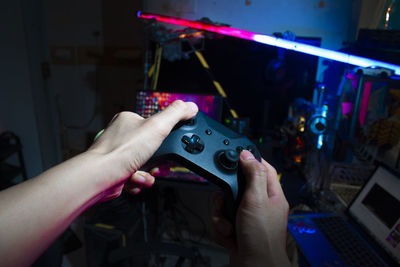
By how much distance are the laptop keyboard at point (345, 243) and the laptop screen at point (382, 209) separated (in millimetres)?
69

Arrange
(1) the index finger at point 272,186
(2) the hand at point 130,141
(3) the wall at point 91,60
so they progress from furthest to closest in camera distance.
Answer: (3) the wall at point 91,60 → (1) the index finger at point 272,186 → (2) the hand at point 130,141

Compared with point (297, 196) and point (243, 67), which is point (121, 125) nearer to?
point (297, 196)

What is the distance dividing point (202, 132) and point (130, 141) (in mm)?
176

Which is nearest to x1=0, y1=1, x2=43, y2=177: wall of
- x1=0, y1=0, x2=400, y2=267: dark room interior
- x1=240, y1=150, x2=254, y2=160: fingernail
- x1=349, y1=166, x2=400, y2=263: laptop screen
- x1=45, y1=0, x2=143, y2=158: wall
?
x1=0, y1=0, x2=400, y2=267: dark room interior

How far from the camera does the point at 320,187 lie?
3.94 feet

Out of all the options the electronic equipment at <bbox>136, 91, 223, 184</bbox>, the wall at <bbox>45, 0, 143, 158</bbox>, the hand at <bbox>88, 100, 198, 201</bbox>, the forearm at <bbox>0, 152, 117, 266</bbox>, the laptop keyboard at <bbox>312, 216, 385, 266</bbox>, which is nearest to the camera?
the forearm at <bbox>0, 152, 117, 266</bbox>

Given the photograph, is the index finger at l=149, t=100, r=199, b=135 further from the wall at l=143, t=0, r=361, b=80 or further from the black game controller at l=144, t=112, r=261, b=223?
the wall at l=143, t=0, r=361, b=80

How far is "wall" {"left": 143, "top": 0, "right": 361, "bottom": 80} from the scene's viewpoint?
137 cm

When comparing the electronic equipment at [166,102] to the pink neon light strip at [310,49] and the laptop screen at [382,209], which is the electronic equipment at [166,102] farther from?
the laptop screen at [382,209]

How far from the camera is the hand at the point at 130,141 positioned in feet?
1.50

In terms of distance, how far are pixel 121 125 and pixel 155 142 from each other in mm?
83

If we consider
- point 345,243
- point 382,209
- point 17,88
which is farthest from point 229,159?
point 17,88

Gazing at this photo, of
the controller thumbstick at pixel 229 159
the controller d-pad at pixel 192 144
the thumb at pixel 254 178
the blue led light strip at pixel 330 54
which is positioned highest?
the blue led light strip at pixel 330 54

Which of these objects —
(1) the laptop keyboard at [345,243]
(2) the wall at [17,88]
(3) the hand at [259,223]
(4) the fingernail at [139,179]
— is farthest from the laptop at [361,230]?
(2) the wall at [17,88]
